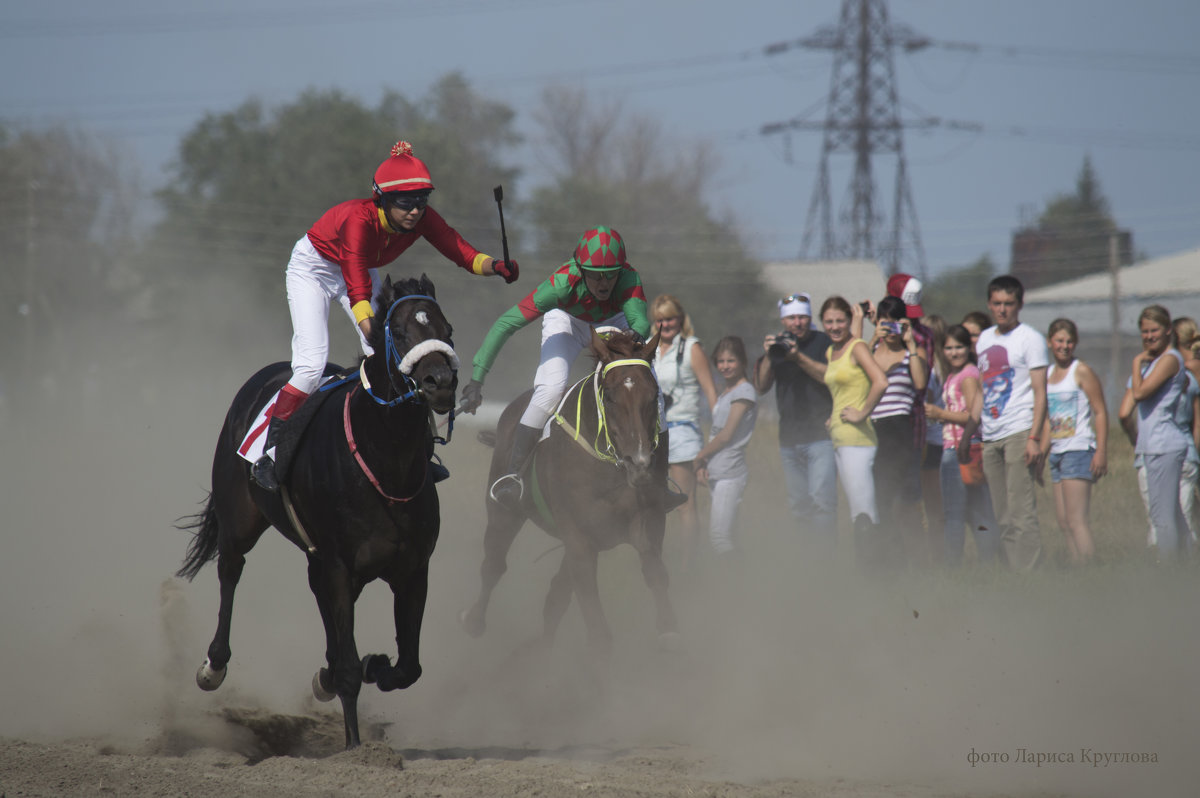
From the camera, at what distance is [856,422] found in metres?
9.66

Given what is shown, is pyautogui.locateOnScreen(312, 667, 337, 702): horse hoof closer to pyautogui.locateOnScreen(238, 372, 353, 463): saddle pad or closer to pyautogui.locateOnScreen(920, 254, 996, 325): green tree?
pyautogui.locateOnScreen(238, 372, 353, 463): saddle pad

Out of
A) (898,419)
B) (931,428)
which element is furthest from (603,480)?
(931,428)

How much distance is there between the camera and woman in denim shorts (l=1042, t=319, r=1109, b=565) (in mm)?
9758

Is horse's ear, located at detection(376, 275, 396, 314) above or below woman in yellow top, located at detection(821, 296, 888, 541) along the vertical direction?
above

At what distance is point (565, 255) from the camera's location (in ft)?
139

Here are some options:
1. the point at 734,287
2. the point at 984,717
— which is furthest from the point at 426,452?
the point at 734,287

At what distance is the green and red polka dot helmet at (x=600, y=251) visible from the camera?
7.46 meters

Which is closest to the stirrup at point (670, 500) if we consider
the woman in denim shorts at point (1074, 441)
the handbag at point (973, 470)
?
the handbag at point (973, 470)

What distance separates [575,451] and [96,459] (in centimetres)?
1600

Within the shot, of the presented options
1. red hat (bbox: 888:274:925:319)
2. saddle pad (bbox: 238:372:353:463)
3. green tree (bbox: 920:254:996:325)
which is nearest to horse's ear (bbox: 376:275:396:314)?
saddle pad (bbox: 238:372:353:463)

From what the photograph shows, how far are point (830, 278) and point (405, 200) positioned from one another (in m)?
51.7

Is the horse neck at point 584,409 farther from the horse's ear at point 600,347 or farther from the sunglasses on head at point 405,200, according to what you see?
the sunglasses on head at point 405,200

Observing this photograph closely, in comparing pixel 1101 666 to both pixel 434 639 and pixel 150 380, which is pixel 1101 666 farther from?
pixel 150 380

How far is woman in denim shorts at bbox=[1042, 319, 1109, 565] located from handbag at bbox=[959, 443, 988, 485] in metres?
0.60
